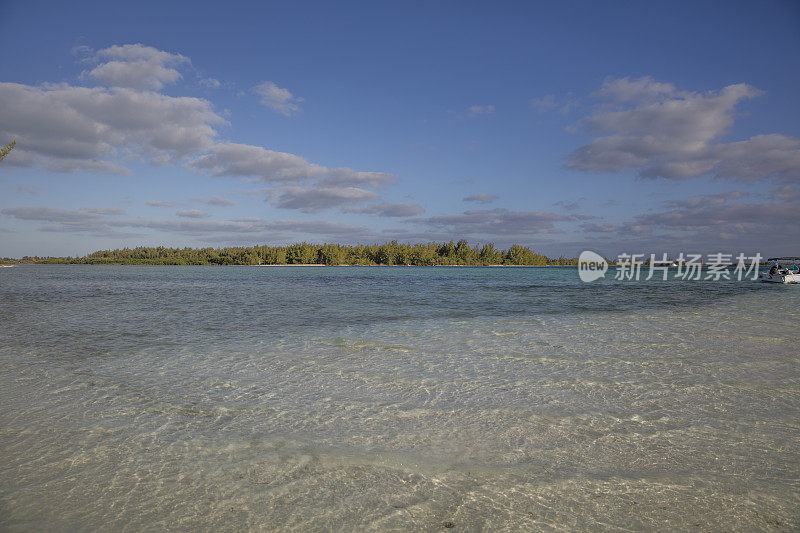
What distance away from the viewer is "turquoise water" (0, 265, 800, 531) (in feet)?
9.84

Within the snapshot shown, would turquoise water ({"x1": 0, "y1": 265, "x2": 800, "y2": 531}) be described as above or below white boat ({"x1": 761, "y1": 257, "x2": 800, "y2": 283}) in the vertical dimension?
below

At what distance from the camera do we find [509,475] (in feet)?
11.5

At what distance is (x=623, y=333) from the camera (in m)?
11.5

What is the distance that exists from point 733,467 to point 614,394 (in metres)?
2.16

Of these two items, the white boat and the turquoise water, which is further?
the white boat

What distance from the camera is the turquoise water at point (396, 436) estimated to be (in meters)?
3.00

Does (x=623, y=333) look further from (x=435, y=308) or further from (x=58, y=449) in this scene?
(x=58, y=449)

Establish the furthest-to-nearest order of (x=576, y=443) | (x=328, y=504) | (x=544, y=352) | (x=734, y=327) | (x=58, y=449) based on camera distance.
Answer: (x=734, y=327) < (x=544, y=352) < (x=576, y=443) < (x=58, y=449) < (x=328, y=504)

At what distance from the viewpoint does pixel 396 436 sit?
434 cm

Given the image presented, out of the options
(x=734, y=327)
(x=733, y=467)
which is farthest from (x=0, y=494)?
(x=734, y=327)

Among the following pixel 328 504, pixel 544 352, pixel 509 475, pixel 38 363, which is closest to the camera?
pixel 328 504

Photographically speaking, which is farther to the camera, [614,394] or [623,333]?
[623,333]

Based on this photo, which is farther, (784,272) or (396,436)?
(784,272)

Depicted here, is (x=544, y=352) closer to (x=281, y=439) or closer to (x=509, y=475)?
(x=509, y=475)
